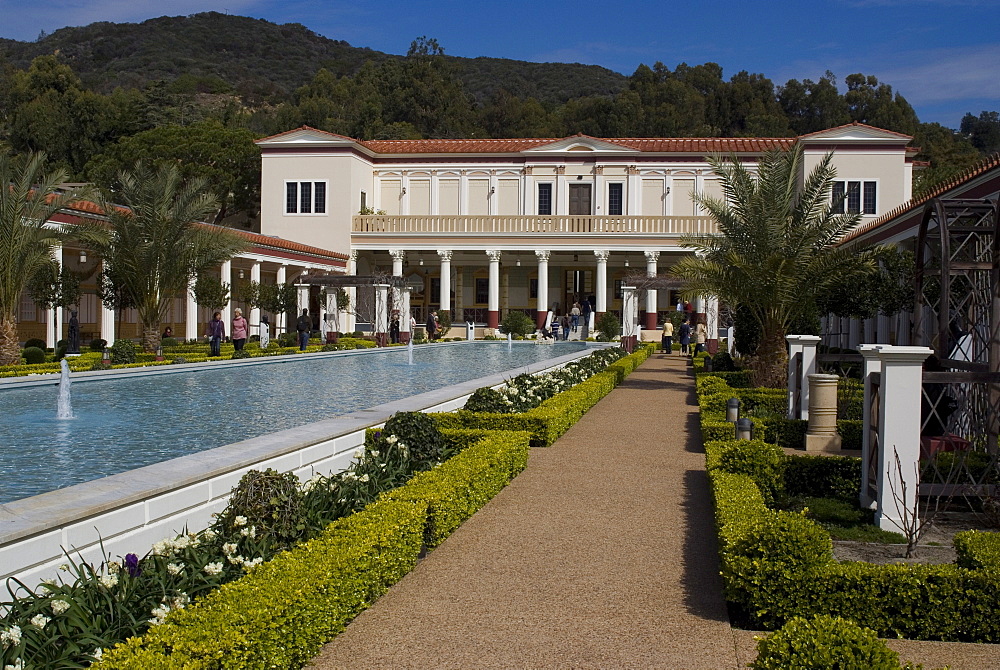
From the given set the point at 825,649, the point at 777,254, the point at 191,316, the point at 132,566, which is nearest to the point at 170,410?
the point at 132,566

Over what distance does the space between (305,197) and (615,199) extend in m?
13.2

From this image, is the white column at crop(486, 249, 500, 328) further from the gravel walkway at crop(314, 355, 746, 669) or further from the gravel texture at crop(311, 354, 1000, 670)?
the gravel texture at crop(311, 354, 1000, 670)

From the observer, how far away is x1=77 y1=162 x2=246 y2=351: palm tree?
1947cm

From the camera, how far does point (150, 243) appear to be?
64.3 feet

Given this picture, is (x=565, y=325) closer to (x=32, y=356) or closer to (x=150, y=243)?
(x=150, y=243)

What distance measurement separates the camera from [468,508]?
6207 mm

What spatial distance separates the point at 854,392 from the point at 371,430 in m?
→ 7.14

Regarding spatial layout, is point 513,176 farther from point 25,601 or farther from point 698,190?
point 25,601

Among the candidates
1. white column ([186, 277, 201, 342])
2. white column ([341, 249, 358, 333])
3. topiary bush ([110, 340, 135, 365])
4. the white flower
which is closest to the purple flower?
the white flower

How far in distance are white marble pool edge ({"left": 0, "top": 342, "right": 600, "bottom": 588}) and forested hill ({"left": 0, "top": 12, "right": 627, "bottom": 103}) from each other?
8475cm

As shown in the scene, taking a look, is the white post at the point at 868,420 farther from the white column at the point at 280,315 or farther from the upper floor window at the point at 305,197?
the upper floor window at the point at 305,197

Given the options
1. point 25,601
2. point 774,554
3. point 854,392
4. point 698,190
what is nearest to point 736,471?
point 774,554

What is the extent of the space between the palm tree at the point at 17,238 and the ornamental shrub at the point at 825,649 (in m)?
16.0

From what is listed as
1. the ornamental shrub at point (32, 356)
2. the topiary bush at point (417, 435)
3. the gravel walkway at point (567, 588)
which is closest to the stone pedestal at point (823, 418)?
the gravel walkway at point (567, 588)
